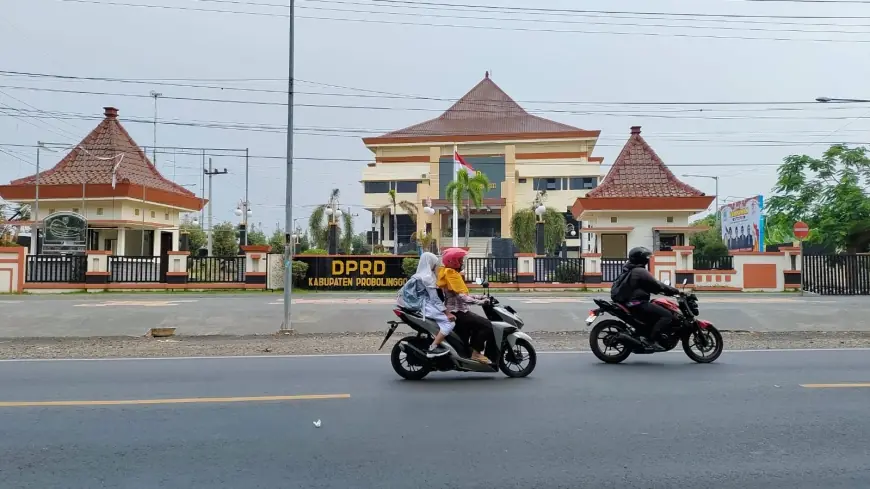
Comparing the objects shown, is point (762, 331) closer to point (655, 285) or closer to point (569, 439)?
point (655, 285)

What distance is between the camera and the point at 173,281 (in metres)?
27.1

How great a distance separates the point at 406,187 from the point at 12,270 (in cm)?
3871

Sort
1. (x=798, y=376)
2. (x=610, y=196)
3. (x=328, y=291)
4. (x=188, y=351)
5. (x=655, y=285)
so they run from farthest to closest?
(x=610, y=196)
(x=328, y=291)
(x=188, y=351)
(x=655, y=285)
(x=798, y=376)

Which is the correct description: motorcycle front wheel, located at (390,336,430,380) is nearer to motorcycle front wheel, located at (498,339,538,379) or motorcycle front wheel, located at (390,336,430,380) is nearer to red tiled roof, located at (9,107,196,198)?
motorcycle front wheel, located at (498,339,538,379)

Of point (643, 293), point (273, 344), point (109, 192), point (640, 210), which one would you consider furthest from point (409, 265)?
point (643, 293)

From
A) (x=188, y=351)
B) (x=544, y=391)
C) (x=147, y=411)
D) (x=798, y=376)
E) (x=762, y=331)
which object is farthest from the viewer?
(x=762, y=331)

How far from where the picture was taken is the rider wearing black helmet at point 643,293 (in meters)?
9.38

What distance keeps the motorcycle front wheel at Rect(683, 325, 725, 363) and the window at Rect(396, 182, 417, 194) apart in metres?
52.3

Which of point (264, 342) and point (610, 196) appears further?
point (610, 196)

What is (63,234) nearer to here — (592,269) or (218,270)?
(218,270)

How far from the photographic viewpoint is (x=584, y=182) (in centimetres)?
5978

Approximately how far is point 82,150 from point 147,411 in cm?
3414

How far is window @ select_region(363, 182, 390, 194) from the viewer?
6184cm

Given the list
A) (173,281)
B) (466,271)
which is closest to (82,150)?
(173,281)
